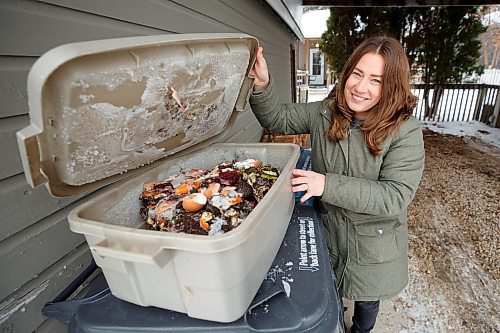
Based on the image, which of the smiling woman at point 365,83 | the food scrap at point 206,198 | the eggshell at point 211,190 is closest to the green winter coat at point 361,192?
the smiling woman at point 365,83

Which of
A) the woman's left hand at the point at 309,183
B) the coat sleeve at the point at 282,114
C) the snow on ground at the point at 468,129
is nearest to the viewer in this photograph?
the woman's left hand at the point at 309,183

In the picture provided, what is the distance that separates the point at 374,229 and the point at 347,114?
0.54 meters

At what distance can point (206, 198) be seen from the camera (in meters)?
1.05

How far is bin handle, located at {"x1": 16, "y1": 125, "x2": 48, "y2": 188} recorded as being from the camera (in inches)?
25.3

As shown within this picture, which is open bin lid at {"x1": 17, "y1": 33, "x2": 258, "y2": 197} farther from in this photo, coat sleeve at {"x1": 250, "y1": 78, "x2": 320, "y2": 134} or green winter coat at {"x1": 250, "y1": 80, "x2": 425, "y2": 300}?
green winter coat at {"x1": 250, "y1": 80, "x2": 425, "y2": 300}

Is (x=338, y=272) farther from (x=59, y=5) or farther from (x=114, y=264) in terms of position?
(x=59, y=5)

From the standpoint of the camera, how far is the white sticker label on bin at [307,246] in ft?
3.49

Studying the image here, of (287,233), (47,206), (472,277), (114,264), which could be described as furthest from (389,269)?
(472,277)

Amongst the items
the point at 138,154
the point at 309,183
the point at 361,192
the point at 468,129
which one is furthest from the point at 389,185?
the point at 468,129

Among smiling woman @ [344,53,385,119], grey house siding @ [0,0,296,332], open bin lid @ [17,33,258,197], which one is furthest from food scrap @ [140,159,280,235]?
smiling woman @ [344,53,385,119]

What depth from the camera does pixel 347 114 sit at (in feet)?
4.73

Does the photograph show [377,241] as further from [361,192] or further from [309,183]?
[309,183]

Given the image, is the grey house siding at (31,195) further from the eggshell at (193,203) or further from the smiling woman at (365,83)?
the smiling woman at (365,83)

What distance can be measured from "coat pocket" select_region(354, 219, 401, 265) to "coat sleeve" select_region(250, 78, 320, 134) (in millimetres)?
570
